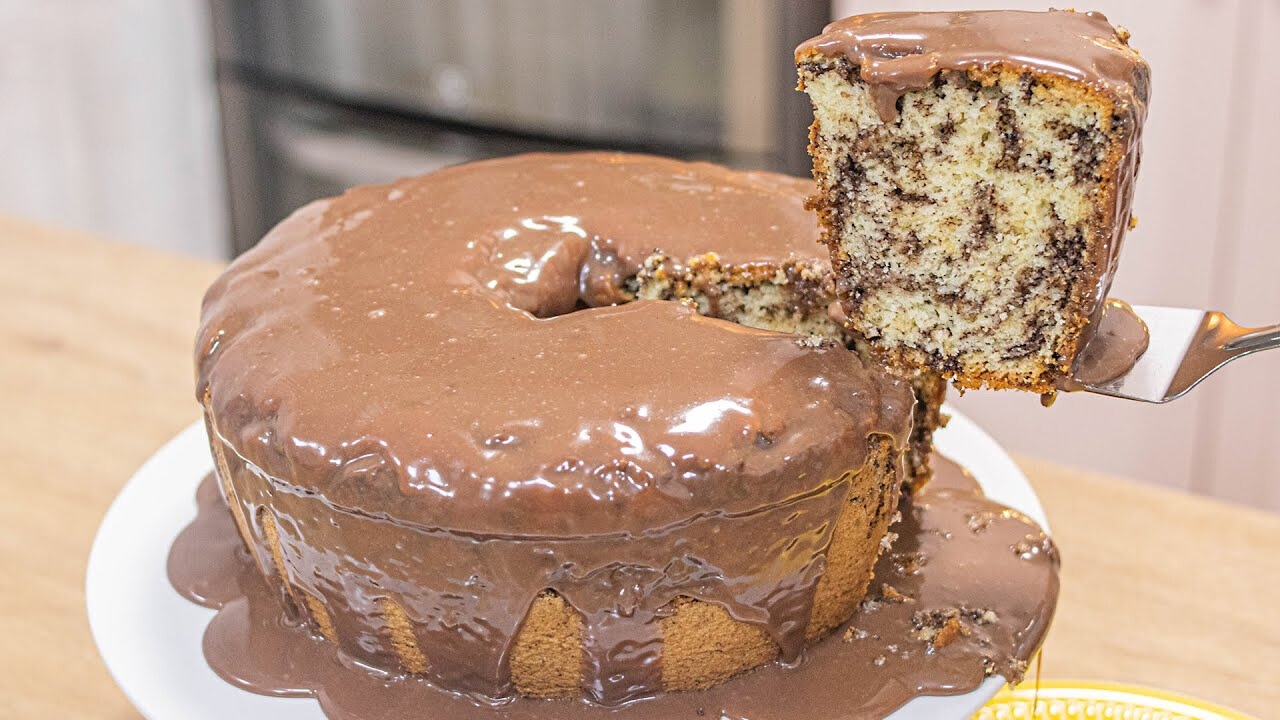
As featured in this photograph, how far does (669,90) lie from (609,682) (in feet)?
6.24

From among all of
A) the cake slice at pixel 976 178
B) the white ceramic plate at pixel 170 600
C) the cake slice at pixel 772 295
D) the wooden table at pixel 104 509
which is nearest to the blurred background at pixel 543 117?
the wooden table at pixel 104 509

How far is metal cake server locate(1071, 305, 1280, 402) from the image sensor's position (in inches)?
46.8

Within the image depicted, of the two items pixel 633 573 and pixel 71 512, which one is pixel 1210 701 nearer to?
pixel 633 573

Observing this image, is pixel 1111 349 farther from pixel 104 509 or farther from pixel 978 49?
pixel 104 509

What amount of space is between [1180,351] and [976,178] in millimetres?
290

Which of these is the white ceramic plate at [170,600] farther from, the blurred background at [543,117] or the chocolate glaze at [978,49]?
the blurred background at [543,117]

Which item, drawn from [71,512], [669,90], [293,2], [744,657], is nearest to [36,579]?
[71,512]

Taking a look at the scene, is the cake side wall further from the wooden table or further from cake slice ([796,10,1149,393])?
the wooden table

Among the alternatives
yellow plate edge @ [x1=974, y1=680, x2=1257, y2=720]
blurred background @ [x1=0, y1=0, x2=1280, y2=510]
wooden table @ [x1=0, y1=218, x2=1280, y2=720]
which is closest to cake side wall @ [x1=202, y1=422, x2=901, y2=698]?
yellow plate edge @ [x1=974, y1=680, x2=1257, y2=720]

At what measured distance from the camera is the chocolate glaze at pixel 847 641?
3.93ft

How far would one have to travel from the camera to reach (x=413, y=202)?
155cm

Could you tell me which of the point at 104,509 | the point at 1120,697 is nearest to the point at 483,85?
the point at 104,509

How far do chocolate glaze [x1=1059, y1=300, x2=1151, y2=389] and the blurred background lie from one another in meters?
1.35

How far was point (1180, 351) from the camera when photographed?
4.06 feet
